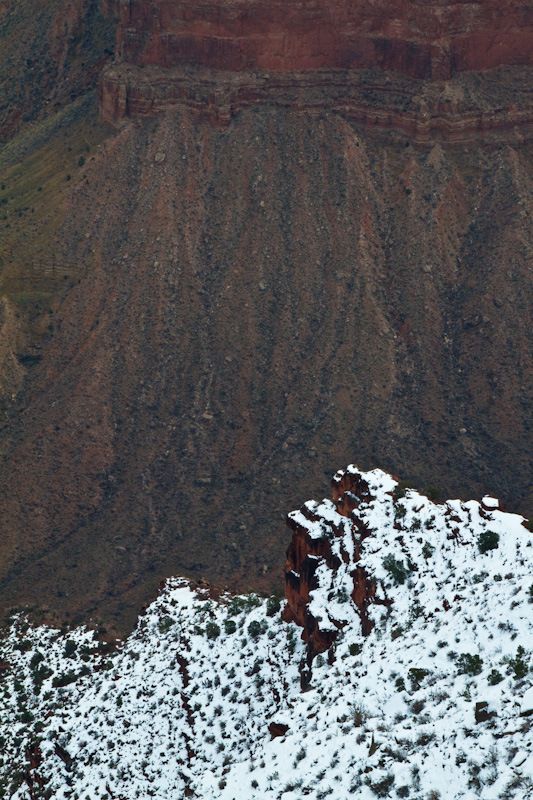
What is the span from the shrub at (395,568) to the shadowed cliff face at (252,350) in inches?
1297

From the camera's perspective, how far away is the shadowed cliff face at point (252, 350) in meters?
92.1

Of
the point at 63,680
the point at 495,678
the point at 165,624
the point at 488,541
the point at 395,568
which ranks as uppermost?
the point at 165,624

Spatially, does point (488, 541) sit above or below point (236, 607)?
below

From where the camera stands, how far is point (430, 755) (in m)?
41.6

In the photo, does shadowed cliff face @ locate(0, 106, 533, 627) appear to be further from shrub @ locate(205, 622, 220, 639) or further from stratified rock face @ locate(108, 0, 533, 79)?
shrub @ locate(205, 622, 220, 639)

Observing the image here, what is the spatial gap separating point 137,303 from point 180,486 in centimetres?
1582

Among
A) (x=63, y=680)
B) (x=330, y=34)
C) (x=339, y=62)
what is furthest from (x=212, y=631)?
(x=330, y=34)

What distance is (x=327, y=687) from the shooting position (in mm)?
51531

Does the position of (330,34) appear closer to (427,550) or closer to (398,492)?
(398,492)

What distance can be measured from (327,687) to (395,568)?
597cm

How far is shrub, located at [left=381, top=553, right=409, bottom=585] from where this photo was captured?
54.3 meters

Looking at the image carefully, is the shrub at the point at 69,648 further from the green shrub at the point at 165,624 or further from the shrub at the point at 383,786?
the shrub at the point at 383,786

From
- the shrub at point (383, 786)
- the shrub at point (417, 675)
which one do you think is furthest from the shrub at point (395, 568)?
the shrub at point (383, 786)

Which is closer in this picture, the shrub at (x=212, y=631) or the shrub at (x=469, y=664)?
the shrub at (x=469, y=664)
